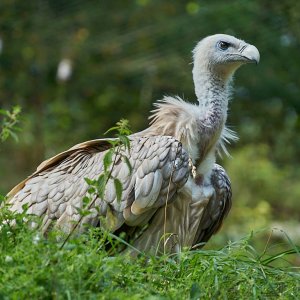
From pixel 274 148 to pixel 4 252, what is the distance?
14648 mm

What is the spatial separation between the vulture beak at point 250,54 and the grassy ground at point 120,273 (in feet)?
6.71

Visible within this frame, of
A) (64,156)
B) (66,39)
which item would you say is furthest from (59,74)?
(64,156)

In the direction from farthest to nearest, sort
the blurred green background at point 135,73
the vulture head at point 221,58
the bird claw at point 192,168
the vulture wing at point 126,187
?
1. the blurred green background at point 135,73
2. the vulture head at point 221,58
3. the vulture wing at point 126,187
4. the bird claw at point 192,168

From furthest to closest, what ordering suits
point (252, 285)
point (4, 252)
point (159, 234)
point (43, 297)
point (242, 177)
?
point (242, 177)
point (159, 234)
point (252, 285)
point (4, 252)
point (43, 297)

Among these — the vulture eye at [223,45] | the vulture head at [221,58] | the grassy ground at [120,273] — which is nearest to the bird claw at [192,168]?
the grassy ground at [120,273]

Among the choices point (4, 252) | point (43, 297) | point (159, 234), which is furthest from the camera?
point (159, 234)

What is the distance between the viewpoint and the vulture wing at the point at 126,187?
24.0 feet

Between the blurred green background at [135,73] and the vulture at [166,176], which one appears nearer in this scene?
the vulture at [166,176]

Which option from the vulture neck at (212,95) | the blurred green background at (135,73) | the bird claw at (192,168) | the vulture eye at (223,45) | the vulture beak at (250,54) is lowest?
the blurred green background at (135,73)

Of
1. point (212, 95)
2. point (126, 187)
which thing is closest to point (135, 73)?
point (212, 95)

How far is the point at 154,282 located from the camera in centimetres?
556

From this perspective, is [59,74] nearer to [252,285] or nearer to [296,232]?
[296,232]

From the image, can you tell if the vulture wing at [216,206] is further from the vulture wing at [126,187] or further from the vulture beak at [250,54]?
the vulture beak at [250,54]

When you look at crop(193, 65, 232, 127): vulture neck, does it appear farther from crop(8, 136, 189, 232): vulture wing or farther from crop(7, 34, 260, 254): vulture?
crop(8, 136, 189, 232): vulture wing
